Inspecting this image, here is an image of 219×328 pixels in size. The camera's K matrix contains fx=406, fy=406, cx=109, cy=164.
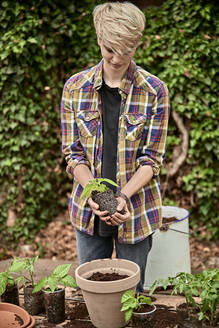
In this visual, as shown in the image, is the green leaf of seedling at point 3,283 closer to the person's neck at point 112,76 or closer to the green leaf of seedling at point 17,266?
the green leaf of seedling at point 17,266

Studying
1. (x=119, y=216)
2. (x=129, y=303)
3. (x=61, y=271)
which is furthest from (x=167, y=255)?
(x=129, y=303)

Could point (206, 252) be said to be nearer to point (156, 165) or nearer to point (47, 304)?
point (156, 165)

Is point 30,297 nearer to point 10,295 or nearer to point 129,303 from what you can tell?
point 10,295

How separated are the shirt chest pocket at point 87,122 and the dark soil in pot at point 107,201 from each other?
1.05 feet

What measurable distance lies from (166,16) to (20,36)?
1388 mm

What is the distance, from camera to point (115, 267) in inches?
69.7

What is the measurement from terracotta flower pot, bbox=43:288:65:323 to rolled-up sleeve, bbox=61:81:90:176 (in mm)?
625

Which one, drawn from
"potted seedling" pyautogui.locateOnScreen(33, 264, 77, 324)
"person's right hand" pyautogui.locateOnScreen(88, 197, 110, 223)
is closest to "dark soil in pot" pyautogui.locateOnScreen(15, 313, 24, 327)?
"potted seedling" pyautogui.locateOnScreen(33, 264, 77, 324)

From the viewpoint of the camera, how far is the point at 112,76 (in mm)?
1953

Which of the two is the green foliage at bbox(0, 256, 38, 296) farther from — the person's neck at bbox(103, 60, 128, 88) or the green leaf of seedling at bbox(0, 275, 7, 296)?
the person's neck at bbox(103, 60, 128, 88)

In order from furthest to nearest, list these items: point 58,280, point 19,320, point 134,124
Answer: point 134,124, point 58,280, point 19,320

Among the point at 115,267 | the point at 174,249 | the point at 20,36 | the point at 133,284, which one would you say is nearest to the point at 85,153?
the point at 115,267

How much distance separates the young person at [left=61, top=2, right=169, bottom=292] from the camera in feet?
6.34

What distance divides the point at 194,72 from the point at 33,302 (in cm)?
271
